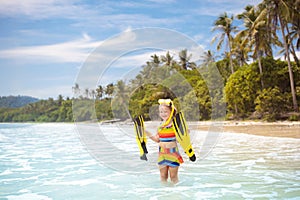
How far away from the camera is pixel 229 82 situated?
2744cm

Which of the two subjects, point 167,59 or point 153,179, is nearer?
point 153,179

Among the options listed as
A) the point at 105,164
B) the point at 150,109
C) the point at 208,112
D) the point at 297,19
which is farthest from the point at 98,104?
the point at 297,19

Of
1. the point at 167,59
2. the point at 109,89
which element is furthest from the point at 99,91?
the point at 167,59

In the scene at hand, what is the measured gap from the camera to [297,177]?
5668 millimetres

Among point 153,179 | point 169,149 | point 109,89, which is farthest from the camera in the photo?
point 109,89

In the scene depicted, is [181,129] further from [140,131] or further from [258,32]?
[258,32]

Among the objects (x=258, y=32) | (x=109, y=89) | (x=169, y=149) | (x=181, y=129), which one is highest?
(x=258, y=32)

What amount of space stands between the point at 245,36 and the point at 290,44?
3.71 m

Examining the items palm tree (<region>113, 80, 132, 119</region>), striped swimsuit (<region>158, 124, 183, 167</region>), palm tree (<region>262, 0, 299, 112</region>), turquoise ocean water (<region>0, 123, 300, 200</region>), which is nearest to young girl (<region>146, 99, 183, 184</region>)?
striped swimsuit (<region>158, 124, 183, 167</region>)

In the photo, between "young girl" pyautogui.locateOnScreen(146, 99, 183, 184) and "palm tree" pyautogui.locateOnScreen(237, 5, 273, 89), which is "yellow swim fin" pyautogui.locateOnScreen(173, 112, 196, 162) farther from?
"palm tree" pyautogui.locateOnScreen(237, 5, 273, 89)

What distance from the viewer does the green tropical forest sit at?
664 cm

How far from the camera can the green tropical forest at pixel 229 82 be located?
664cm

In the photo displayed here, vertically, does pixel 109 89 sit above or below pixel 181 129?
above

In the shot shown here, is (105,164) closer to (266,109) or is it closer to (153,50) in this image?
(153,50)
